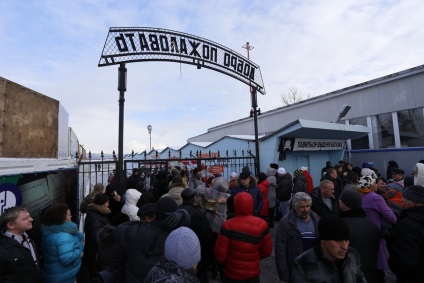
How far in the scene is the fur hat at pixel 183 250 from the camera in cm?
172

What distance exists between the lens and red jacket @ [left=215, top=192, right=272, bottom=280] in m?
2.84

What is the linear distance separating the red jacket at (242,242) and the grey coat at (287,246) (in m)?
0.16

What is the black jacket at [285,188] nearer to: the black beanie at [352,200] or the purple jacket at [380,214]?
the purple jacket at [380,214]

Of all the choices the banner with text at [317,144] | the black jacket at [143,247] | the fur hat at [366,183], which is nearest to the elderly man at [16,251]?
the black jacket at [143,247]

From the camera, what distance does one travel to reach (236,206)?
2.90 meters

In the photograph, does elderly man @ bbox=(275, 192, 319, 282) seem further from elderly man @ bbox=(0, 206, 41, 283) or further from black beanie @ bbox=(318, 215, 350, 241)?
elderly man @ bbox=(0, 206, 41, 283)

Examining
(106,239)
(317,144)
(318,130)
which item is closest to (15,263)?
(106,239)

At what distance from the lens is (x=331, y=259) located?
6.33ft

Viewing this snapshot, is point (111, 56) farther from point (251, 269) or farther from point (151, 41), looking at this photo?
point (251, 269)

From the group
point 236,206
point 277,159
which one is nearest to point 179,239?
point 236,206

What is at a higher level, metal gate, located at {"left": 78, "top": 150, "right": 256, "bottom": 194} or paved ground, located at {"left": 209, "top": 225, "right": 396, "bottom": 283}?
metal gate, located at {"left": 78, "top": 150, "right": 256, "bottom": 194}

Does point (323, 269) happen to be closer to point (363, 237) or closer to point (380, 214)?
point (363, 237)

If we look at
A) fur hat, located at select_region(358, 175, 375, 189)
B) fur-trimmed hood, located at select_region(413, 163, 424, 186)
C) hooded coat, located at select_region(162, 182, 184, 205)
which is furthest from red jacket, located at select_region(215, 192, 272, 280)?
fur-trimmed hood, located at select_region(413, 163, 424, 186)

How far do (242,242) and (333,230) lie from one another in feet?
4.03
